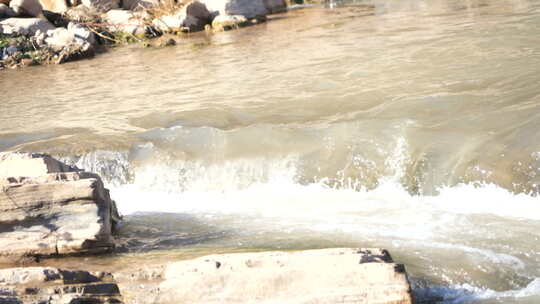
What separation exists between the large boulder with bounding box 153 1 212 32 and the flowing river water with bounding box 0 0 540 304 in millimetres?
6043

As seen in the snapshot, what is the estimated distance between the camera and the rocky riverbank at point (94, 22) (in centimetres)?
1805

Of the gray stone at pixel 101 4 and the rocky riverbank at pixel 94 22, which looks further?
the gray stone at pixel 101 4

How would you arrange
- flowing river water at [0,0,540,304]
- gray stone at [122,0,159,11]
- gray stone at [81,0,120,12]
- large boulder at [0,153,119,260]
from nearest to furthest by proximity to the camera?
1. large boulder at [0,153,119,260]
2. flowing river water at [0,0,540,304]
3. gray stone at [81,0,120,12]
4. gray stone at [122,0,159,11]

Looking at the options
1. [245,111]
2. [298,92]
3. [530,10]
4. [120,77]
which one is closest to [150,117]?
[245,111]

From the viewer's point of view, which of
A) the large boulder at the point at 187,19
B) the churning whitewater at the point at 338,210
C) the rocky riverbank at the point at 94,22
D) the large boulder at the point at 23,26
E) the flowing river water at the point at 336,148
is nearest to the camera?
the churning whitewater at the point at 338,210

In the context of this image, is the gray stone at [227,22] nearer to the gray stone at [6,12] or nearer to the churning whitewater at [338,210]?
the gray stone at [6,12]

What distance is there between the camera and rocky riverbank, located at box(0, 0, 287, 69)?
18.0 m

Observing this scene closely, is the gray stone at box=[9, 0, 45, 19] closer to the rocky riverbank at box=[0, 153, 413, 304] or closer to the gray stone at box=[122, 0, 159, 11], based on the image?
the gray stone at box=[122, 0, 159, 11]

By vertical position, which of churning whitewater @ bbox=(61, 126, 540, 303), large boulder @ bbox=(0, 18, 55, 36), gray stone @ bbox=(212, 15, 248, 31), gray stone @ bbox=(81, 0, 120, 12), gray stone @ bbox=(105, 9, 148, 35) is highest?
gray stone @ bbox=(81, 0, 120, 12)

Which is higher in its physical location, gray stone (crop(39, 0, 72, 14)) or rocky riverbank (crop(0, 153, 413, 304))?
gray stone (crop(39, 0, 72, 14))

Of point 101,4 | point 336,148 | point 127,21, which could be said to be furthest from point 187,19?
point 336,148

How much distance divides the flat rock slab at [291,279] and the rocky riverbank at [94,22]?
1430 centimetres

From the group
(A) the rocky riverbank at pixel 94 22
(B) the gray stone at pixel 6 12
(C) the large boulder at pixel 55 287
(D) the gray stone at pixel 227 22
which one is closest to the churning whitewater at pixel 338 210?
(C) the large boulder at pixel 55 287

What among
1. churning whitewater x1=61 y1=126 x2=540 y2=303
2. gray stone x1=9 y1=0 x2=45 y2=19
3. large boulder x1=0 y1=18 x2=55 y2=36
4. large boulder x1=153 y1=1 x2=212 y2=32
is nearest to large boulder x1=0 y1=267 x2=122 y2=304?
churning whitewater x1=61 y1=126 x2=540 y2=303
